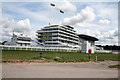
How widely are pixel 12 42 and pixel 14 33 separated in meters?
6.31

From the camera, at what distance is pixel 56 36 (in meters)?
94.2

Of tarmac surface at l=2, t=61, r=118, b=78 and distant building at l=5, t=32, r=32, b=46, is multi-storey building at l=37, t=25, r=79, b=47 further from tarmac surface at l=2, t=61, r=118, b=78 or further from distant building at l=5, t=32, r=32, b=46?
tarmac surface at l=2, t=61, r=118, b=78

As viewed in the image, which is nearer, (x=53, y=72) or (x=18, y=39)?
(x=53, y=72)

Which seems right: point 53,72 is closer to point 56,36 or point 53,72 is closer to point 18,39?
point 56,36

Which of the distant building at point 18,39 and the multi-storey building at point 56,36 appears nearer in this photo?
the distant building at point 18,39

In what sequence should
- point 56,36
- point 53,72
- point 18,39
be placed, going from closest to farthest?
point 53,72, point 18,39, point 56,36

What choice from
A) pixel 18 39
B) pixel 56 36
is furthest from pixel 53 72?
pixel 18 39

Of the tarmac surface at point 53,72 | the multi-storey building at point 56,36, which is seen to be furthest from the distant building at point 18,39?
the tarmac surface at point 53,72

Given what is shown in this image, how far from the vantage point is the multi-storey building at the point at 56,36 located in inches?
3659

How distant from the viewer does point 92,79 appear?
7.85 metres

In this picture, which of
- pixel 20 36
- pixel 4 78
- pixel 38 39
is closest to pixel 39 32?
pixel 38 39

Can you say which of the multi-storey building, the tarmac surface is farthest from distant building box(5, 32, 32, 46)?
the tarmac surface

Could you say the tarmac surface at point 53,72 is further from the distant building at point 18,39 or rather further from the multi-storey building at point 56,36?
the distant building at point 18,39

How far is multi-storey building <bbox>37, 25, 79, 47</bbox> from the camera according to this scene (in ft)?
305
